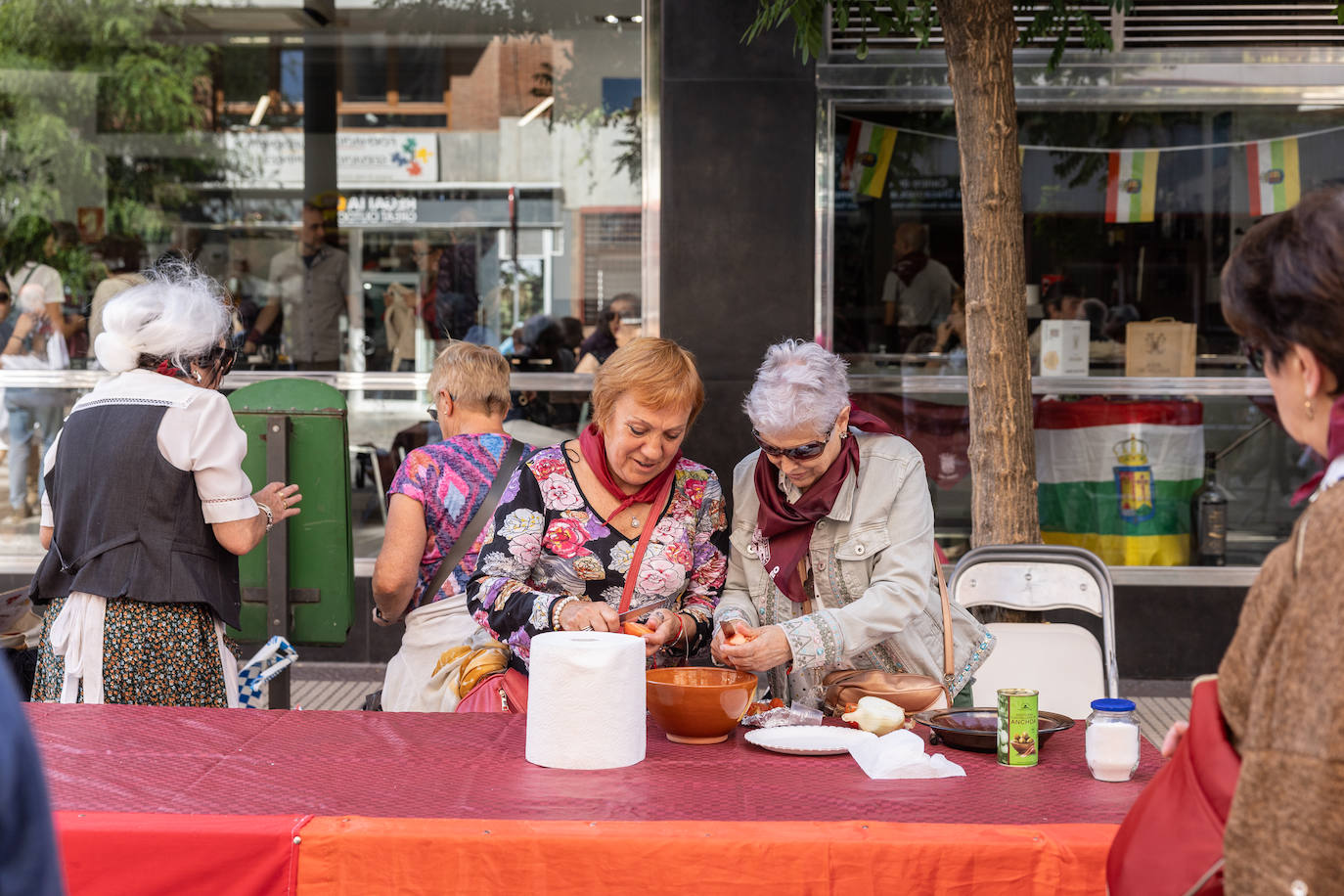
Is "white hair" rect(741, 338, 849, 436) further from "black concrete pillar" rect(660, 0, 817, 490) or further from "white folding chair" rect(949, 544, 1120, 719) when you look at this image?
"black concrete pillar" rect(660, 0, 817, 490)

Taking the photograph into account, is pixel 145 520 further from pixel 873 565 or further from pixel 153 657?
pixel 873 565

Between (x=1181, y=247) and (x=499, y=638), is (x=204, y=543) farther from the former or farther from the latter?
(x=1181, y=247)

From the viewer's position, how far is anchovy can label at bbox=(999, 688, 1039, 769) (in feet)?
7.71

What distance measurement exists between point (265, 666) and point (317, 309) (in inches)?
202

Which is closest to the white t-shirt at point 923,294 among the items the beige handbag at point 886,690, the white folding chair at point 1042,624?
the white folding chair at point 1042,624

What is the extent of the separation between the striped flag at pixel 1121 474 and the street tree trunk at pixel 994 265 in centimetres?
242

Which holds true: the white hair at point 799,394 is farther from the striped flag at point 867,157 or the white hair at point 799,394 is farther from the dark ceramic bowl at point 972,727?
the striped flag at point 867,157

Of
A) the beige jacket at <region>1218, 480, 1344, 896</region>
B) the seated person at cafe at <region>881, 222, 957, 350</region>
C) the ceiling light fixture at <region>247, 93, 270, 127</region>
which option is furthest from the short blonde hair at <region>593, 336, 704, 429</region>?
the ceiling light fixture at <region>247, 93, 270, 127</region>

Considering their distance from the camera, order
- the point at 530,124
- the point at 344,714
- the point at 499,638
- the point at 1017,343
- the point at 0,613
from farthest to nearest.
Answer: the point at 530,124
the point at 1017,343
the point at 0,613
the point at 499,638
the point at 344,714

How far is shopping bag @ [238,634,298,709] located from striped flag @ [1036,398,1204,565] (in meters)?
4.21

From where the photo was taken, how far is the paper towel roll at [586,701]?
2289mm

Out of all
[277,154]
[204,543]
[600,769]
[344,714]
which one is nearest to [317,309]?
[277,154]

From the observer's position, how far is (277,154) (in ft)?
28.9

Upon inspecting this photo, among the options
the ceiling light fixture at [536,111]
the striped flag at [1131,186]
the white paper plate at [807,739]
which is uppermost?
the ceiling light fixture at [536,111]
